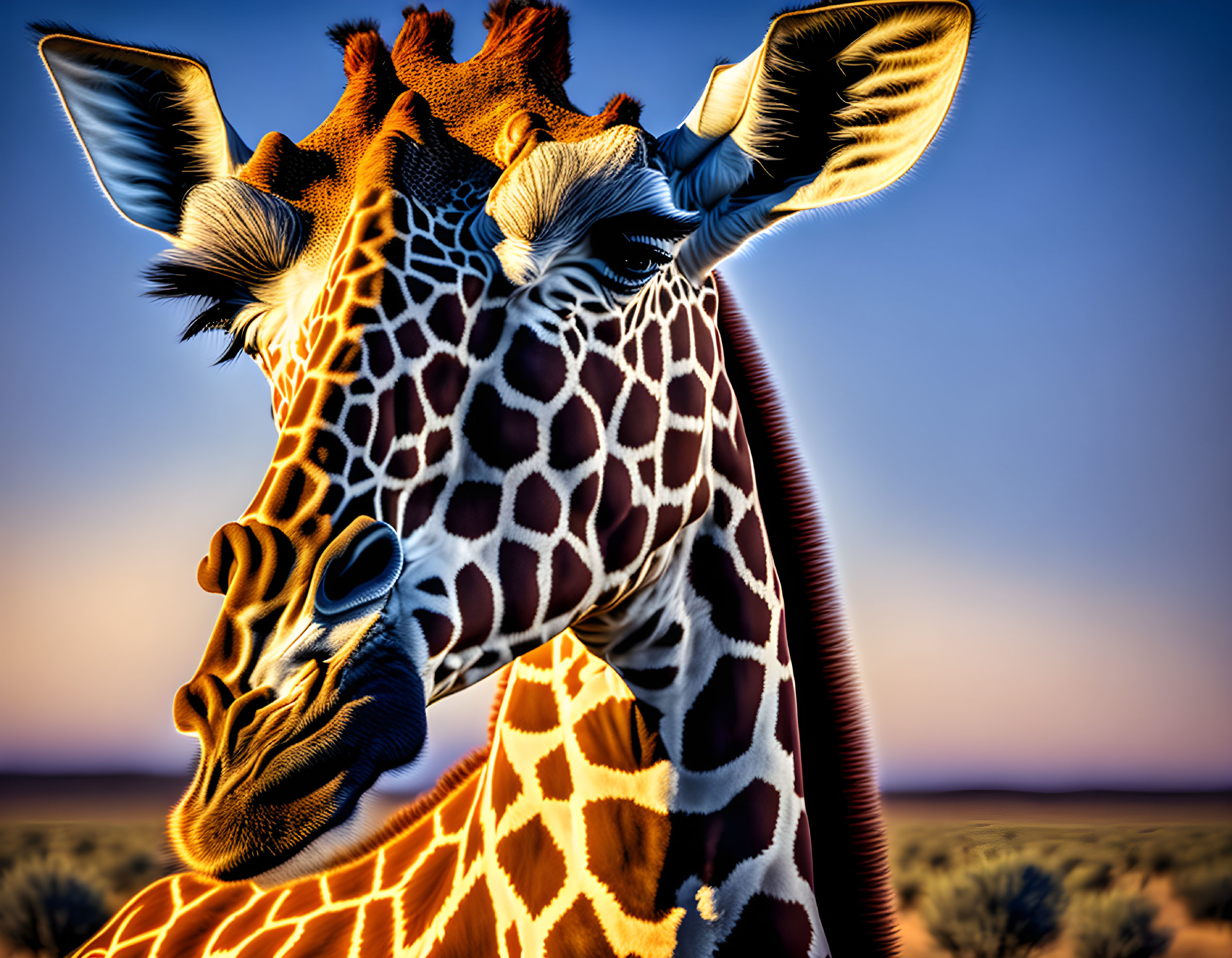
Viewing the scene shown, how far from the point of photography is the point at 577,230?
1.59 meters

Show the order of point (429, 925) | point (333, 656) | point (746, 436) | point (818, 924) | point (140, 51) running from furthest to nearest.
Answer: point (746, 436)
point (140, 51)
point (429, 925)
point (818, 924)
point (333, 656)

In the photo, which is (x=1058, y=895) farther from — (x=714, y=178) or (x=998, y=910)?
(x=714, y=178)

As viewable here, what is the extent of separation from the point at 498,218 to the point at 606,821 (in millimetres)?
1144

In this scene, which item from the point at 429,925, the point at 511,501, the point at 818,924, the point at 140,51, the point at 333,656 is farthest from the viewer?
the point at 140,51

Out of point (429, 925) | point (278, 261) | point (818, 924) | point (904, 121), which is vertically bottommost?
point (429, 925)

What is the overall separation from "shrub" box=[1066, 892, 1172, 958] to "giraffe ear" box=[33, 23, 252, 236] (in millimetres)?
11847

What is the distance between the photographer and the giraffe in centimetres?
120

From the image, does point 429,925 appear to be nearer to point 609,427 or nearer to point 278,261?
point 609,427

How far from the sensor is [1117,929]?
10250 mm

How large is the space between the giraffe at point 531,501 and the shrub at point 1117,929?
10753 millimetres

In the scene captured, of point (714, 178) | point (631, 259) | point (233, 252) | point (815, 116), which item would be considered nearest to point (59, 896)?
point (233, 252)

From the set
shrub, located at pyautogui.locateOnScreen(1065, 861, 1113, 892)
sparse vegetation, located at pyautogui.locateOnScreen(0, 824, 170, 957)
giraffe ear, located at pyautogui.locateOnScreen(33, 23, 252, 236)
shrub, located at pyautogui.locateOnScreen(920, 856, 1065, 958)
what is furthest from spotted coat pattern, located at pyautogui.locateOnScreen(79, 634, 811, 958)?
shrub, located at pyautogui.locateOnScreen(1065, 861, 1113, 892)

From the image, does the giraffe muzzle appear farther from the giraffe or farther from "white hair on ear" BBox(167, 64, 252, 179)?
"white hair on ear" BBox(167, 64, 252, 179)

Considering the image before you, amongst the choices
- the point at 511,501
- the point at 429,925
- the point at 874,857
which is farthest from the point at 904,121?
the point at 429,925
